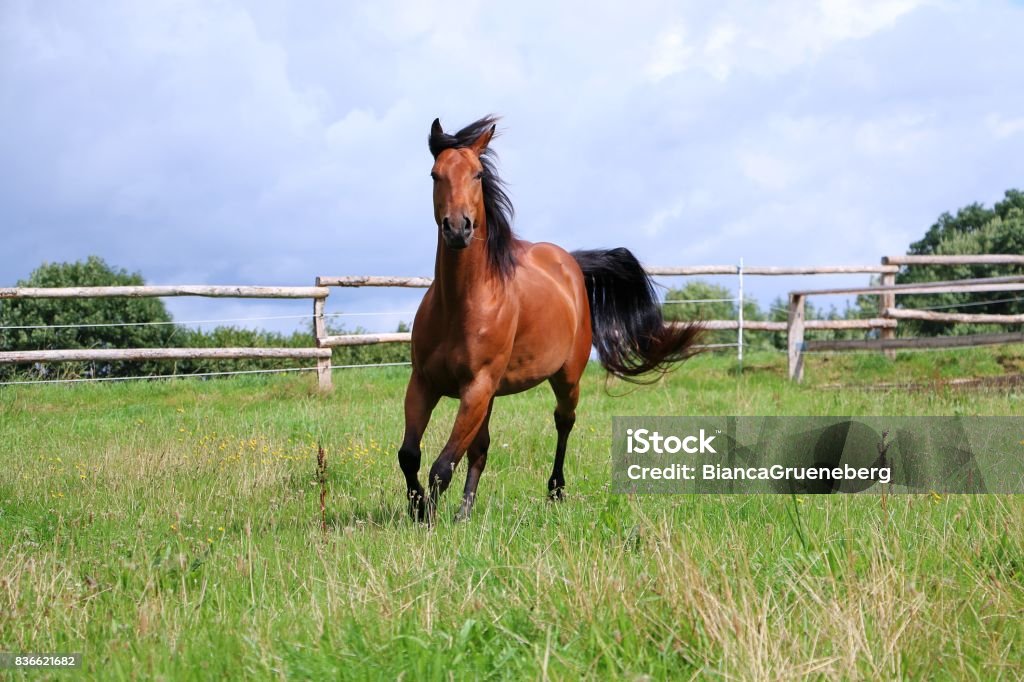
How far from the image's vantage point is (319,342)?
527 inches

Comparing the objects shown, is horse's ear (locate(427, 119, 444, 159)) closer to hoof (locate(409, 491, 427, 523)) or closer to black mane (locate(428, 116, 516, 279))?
black mane (locate(428, 116, 516, 279))

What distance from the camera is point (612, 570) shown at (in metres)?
2.95

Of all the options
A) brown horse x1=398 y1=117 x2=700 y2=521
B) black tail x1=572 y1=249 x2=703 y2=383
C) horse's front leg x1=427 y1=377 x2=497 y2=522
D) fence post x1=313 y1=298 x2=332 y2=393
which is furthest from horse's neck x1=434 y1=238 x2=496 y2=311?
fence post x1=313 y1=298 x2=332 y2=393

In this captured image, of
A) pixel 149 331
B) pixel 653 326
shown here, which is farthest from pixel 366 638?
pixel 149 331

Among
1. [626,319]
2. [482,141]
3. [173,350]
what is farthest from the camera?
[173,350]

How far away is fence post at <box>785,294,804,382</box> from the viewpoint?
14.2 metres

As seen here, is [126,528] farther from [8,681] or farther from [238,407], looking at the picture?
[238,407]

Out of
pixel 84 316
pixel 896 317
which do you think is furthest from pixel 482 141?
pixel 84 316

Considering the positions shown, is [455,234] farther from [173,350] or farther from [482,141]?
[173,350]

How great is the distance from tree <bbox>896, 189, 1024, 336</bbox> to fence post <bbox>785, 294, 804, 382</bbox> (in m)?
11.5

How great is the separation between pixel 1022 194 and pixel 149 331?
2464 cm

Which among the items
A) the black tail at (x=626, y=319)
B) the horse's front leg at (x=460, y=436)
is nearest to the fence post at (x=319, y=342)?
the black tail at (x=626, y=319)

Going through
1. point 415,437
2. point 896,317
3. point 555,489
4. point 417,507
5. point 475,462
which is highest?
point 896,317

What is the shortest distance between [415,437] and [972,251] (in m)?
24.9
